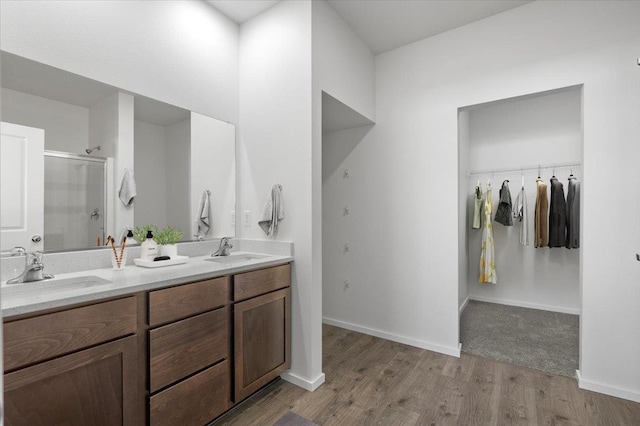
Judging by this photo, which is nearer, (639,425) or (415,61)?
(639,425)

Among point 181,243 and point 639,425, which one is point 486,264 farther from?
point 181,243

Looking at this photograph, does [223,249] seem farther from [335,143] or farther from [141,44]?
[335,143]

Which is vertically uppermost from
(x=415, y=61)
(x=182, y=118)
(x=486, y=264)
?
(x=415, y=61)

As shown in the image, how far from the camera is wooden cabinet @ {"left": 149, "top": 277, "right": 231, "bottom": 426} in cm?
160

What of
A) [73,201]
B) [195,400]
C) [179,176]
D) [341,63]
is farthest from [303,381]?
[341,63]

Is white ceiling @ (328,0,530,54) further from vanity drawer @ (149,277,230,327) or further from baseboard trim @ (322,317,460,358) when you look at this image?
baseboard trim @ (322,317,460,358)

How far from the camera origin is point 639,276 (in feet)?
7.03

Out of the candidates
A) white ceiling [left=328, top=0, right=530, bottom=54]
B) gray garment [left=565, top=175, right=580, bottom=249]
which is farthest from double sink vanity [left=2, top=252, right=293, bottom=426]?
gray garment [left=565, top=175, right=580, bottom=249]

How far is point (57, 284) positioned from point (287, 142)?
1.62 metres

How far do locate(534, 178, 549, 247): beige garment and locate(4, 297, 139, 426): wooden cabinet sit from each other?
422cm

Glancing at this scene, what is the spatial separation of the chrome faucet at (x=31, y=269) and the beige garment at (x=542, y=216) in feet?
15.0

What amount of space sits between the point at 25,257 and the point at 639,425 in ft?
11.7

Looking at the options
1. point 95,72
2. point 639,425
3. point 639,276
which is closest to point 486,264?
point 639,276

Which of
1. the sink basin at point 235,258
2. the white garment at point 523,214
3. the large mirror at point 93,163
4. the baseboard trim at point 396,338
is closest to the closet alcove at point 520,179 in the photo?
the white garment at point 523,214
